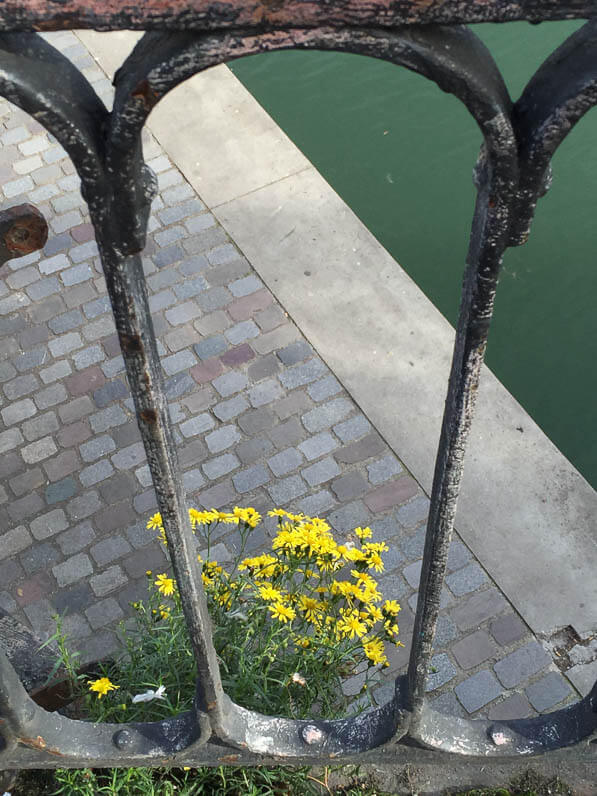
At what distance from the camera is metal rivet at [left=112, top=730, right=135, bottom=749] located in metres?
2.06

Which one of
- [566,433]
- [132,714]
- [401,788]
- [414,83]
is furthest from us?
[414,83]

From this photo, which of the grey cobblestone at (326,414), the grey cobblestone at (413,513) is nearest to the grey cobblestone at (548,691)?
the grey cobblestone at (413,513)

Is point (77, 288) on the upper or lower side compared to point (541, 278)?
upper

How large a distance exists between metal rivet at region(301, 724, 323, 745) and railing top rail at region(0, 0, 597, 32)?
5.40 ft

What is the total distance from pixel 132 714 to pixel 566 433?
338 cm

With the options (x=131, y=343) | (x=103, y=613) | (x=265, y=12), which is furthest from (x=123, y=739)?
(x=103, y=613)

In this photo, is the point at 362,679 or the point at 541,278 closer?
the point at 362,679

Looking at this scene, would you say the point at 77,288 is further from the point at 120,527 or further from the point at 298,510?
the point at 298,510

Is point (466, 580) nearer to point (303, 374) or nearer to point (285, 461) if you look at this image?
point (285, 461)

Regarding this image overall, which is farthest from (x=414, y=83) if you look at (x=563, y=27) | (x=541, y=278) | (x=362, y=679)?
(x=362, y=679)

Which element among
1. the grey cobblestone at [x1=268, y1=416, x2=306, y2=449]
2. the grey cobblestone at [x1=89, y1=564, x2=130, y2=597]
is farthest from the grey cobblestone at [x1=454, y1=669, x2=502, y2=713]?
the grey cobblestone at [x1=89, y1=564, x2=130, y2=597]

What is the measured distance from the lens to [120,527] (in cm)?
466

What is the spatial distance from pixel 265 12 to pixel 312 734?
166 centimetres

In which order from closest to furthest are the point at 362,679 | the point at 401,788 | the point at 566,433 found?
the point at 401,788 < the point at 362,679 < the point at 566,433
